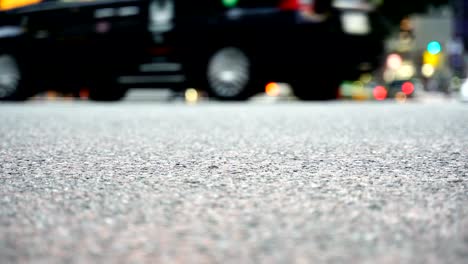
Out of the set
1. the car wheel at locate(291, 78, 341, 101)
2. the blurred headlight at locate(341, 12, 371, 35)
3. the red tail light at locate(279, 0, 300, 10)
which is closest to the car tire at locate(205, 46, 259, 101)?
the red tail light at locate(279, 0, 300, 10)

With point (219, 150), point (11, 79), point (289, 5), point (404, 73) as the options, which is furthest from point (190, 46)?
point (404, 73)

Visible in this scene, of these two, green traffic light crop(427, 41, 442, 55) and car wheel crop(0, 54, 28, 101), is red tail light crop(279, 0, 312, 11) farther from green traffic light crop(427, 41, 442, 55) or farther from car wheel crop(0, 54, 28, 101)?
green traffic light crop(427, 41, 442, 55)

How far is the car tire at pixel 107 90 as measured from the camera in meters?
10.7

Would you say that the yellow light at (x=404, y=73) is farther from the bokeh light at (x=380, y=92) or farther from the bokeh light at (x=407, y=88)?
the bokeh light at (x=380, y=92)

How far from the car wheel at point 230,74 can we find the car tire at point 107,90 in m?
1.72

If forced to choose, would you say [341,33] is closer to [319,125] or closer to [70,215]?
[319,125]

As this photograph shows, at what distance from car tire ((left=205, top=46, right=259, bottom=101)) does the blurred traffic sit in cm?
1

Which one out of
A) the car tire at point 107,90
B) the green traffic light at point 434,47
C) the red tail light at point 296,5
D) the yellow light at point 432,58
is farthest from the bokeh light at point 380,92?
the red tail light at point 296,5

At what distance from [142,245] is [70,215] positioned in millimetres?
462

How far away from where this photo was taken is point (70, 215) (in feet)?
6.80

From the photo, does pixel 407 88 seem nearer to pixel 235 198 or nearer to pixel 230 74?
pixel 230 74

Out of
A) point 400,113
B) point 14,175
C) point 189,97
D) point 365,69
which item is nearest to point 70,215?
point 14,175

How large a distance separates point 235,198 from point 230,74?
704cm

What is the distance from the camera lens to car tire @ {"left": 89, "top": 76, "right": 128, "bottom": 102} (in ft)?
35.0
